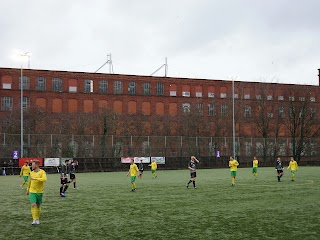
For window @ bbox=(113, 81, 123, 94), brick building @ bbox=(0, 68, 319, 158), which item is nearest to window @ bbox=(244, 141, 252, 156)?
brick building @ bbox=(0, 68, 319, 158)

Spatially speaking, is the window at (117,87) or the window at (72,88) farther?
the window at (117,87)

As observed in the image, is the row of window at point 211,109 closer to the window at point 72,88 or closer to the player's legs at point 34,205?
the window at point 72,88

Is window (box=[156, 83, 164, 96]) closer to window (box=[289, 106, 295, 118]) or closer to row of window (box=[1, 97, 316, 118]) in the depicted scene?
row of window (box=[1, 97, 316, 118])

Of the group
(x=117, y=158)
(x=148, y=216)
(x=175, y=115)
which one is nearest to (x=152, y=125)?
(x=175, y=115)

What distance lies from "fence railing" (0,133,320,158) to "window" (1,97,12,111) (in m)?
23.4

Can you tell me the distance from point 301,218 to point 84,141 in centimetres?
4864

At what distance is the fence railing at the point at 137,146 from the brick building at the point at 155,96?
9445mm

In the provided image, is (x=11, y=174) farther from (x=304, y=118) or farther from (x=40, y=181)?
(x=304, y=118)

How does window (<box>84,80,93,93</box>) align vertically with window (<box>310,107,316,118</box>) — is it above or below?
above

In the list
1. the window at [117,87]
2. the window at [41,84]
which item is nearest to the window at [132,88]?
the window at [117,87]

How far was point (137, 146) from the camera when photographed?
63.6 metres

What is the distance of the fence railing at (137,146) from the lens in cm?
5756

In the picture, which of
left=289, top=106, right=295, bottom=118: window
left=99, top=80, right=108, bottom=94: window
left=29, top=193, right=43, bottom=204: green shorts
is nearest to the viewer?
left=29, top=193, right=43, bottom=204: green shorts

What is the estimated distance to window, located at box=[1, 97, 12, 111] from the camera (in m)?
79.1
